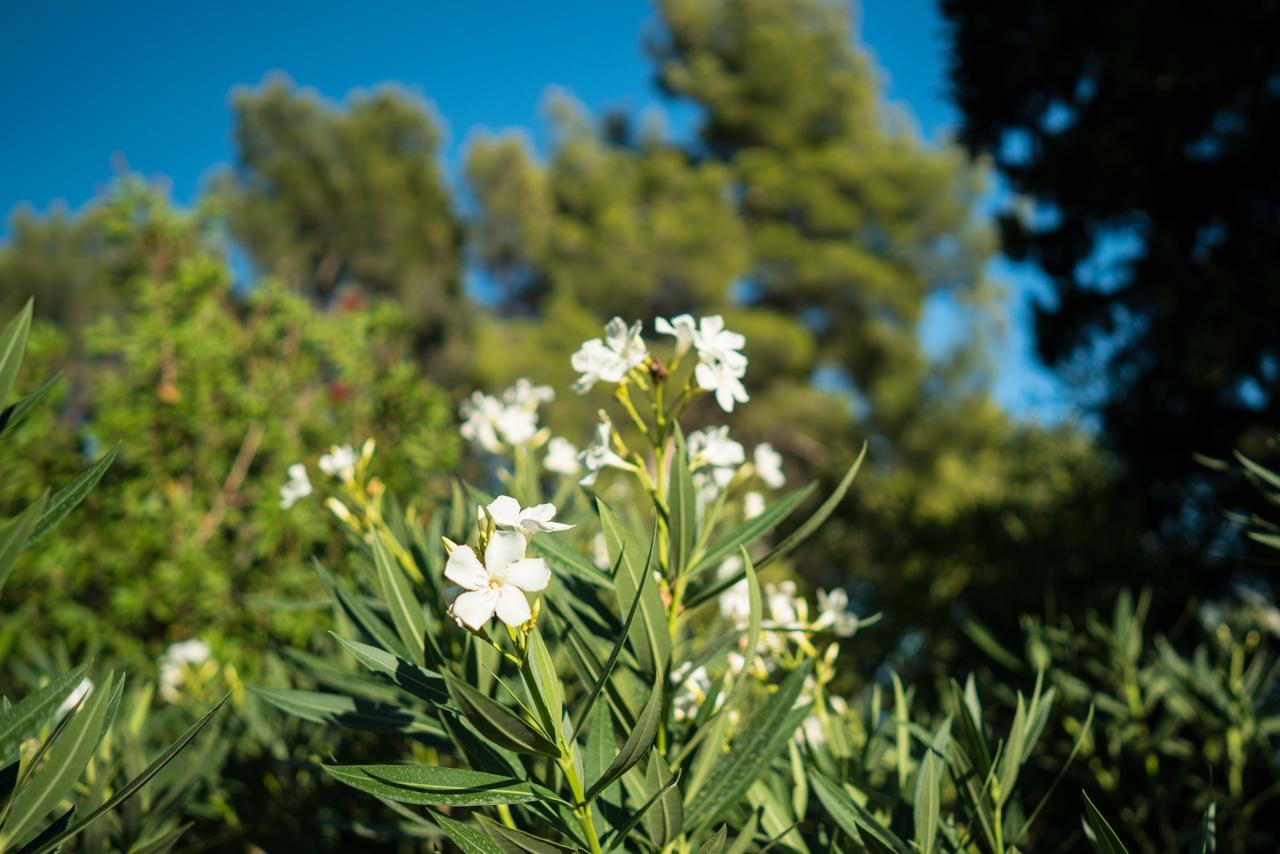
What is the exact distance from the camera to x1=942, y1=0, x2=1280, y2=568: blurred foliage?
→ 128 inches

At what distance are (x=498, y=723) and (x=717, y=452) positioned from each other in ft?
1.81

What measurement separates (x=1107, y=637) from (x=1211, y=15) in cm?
260

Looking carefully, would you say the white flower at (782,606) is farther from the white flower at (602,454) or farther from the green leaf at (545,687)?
the green leaf at (545,687)

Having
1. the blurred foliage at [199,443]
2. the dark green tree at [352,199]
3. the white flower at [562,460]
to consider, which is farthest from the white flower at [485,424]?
the dark green tree at [352,199]

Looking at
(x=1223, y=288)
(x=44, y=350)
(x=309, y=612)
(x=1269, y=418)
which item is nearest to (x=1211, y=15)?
(x=1223, y=288)

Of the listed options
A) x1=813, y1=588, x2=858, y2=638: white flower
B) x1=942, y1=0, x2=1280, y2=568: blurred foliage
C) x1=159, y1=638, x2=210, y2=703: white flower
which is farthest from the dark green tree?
x1=813, y1=588, x2=858, y2=638: white flower

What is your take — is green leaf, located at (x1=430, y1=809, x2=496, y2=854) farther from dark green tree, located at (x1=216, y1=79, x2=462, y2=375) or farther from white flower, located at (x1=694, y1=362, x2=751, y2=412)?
dark green tree, located at (x1=216, y1=79, x2=462, y2=375)

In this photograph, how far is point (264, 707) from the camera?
154 centimetres

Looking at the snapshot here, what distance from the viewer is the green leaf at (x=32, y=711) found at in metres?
0.59

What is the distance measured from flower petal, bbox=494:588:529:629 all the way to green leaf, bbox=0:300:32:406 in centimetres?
40

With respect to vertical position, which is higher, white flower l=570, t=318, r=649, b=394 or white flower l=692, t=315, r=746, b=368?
white flower l=692, t=315, r=746, b=368

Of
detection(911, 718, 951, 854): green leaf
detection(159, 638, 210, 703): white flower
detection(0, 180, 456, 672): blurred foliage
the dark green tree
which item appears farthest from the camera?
the dark green tree

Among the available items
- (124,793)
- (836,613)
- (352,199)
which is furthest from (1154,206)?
(352,199)

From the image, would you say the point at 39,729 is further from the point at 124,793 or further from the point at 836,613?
the point at 836,613
